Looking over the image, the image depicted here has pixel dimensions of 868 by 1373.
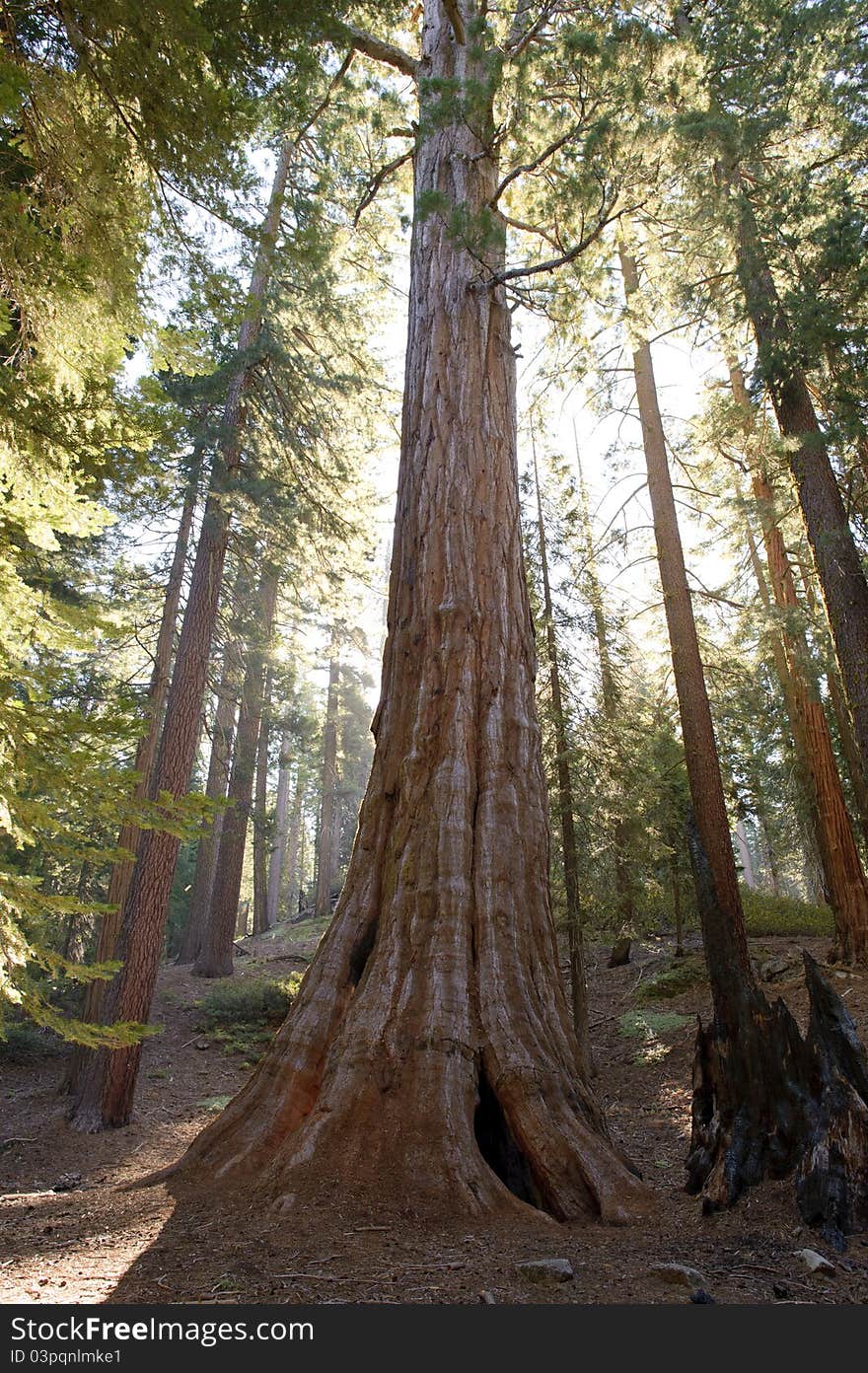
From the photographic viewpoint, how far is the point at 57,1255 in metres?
2.73

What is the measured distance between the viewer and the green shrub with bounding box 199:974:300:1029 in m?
12.2

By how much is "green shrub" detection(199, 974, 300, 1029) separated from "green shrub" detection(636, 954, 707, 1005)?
5.68m

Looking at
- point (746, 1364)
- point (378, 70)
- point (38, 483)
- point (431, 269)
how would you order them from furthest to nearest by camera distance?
point (378, 70) < point (431, 269) < point (38, 483) < point (746, 1364)

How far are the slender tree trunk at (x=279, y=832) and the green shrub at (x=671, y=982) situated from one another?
13.1 m

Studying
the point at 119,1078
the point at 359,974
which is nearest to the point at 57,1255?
the point at 359,974

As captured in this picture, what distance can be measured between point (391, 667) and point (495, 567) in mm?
1085

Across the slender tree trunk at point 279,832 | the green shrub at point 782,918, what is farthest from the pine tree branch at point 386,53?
the slender tree trunk at point 279,832

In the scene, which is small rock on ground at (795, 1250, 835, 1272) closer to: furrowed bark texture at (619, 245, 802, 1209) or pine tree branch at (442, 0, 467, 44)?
furrowed bark texture at (619, 245, 802, 1209)

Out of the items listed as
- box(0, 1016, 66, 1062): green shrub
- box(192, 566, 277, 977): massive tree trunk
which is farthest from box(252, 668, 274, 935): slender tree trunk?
box(0, 1016, 66, 1062): green shrub

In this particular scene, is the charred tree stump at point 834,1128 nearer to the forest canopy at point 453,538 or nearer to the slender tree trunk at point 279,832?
the forest canopy at point 453,538

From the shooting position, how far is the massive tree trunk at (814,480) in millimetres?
7383

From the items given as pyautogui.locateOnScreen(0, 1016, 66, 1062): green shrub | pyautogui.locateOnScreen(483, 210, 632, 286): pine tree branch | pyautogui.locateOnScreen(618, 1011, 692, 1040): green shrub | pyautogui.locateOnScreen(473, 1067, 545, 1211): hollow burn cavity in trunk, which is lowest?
pyautogui.locateOnScreen(473, 1067, 545, 1211): hollow burn cavity in trunk

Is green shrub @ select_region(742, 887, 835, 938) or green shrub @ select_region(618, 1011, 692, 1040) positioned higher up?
green shrub @ select_region(742, 887, 835, 938)

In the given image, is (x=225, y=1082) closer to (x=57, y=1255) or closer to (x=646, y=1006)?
(x=646, y=1006)
